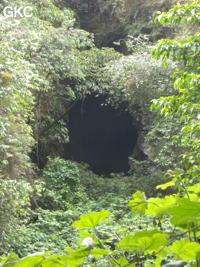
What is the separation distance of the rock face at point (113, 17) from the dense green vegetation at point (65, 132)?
43mm

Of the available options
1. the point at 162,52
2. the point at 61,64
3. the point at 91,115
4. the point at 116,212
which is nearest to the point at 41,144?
the point at 61,64

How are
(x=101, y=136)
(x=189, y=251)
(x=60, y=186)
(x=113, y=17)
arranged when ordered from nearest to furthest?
(x=189, y=251), (x=60, y=186), (x=113, y=17), (x=101, y=136)

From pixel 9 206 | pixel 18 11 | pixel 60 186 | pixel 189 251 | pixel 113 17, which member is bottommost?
pixel 60 186

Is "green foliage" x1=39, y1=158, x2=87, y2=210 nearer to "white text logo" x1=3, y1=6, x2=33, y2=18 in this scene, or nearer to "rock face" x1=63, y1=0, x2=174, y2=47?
"white text logo" x1=3, y1=6, x2=33, y2=18

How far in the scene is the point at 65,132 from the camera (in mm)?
9641

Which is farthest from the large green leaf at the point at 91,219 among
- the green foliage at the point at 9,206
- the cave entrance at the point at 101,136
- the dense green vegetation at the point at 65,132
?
the cave entrance at the point at 101,136

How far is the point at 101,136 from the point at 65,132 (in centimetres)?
513

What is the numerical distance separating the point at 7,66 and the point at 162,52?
2105 millimetres

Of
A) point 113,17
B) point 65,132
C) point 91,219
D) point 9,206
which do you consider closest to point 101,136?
point 113,17

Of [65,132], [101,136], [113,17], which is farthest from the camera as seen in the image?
[101,136]

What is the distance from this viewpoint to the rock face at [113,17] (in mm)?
11133

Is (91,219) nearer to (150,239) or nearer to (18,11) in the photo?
(150,239)

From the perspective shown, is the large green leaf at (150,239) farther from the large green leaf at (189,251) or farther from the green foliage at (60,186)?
the green foliage at (60,186)

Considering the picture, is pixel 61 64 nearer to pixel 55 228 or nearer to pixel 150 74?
pixel 150 74
